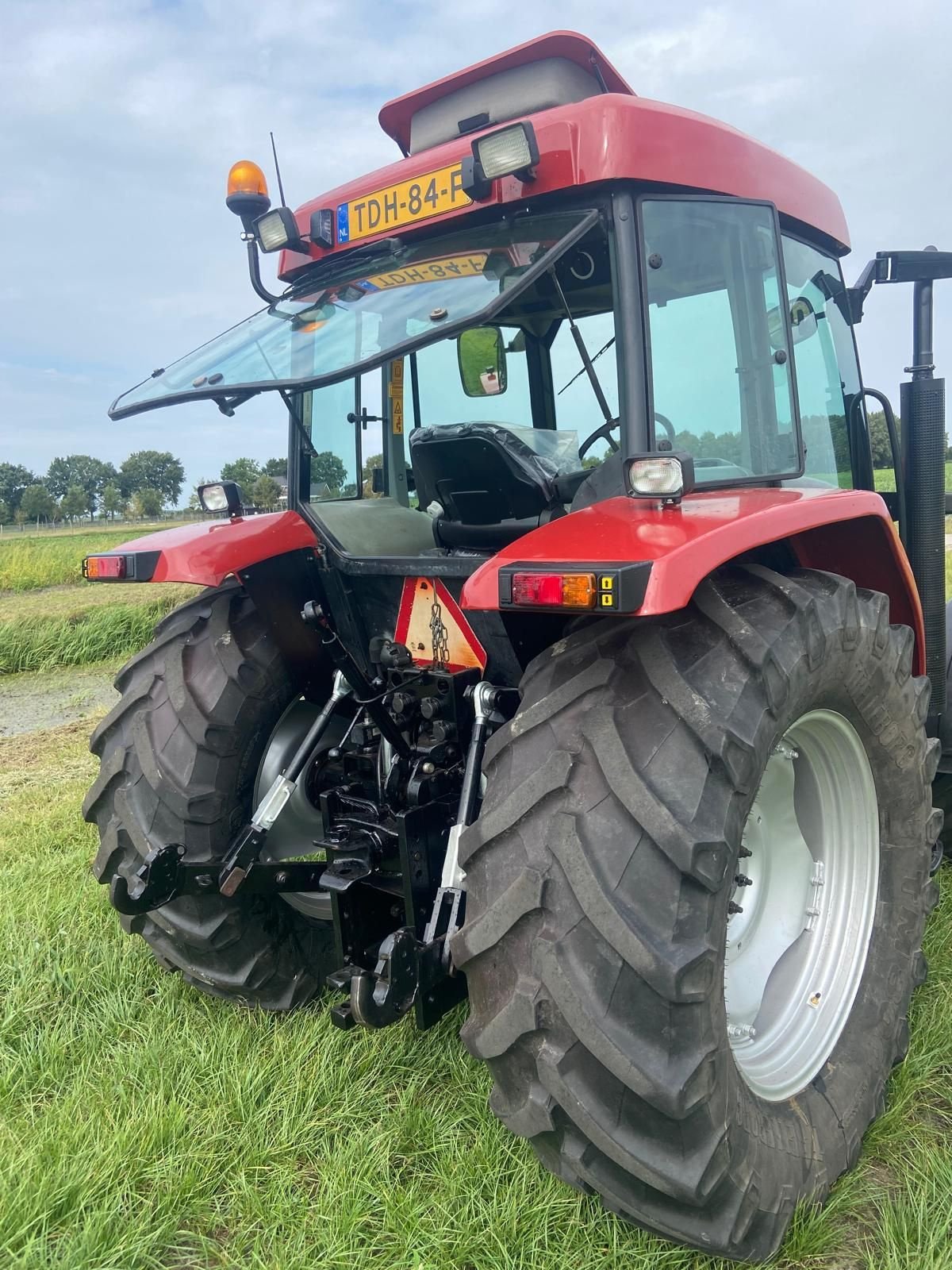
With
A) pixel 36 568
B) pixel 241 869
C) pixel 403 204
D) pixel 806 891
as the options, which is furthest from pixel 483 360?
pixel 36 568

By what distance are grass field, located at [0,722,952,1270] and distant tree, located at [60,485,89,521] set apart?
2057 inches

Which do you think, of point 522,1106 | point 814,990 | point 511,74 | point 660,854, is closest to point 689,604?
point 660,854

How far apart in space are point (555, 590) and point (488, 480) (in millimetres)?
896

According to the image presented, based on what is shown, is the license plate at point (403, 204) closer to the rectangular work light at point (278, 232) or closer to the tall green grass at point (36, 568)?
the rectangular work light at point (278, 232)

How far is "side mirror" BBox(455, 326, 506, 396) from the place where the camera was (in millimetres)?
2734

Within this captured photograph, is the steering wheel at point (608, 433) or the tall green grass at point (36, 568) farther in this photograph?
the tall green grass at point (36, 568)

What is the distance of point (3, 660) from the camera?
8656 millimetres

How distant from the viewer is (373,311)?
200 centimetres

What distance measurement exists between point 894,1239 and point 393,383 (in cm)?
247

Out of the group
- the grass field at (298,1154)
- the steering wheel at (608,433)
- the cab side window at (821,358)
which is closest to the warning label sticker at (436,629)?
the steering wheel at (608,433)

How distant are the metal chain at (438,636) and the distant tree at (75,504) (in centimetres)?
5252

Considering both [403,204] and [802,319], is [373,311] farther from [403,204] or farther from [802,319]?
[802,319]

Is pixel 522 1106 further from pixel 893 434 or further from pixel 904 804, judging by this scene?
pixel 893 434

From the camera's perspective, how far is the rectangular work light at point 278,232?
232 cm
